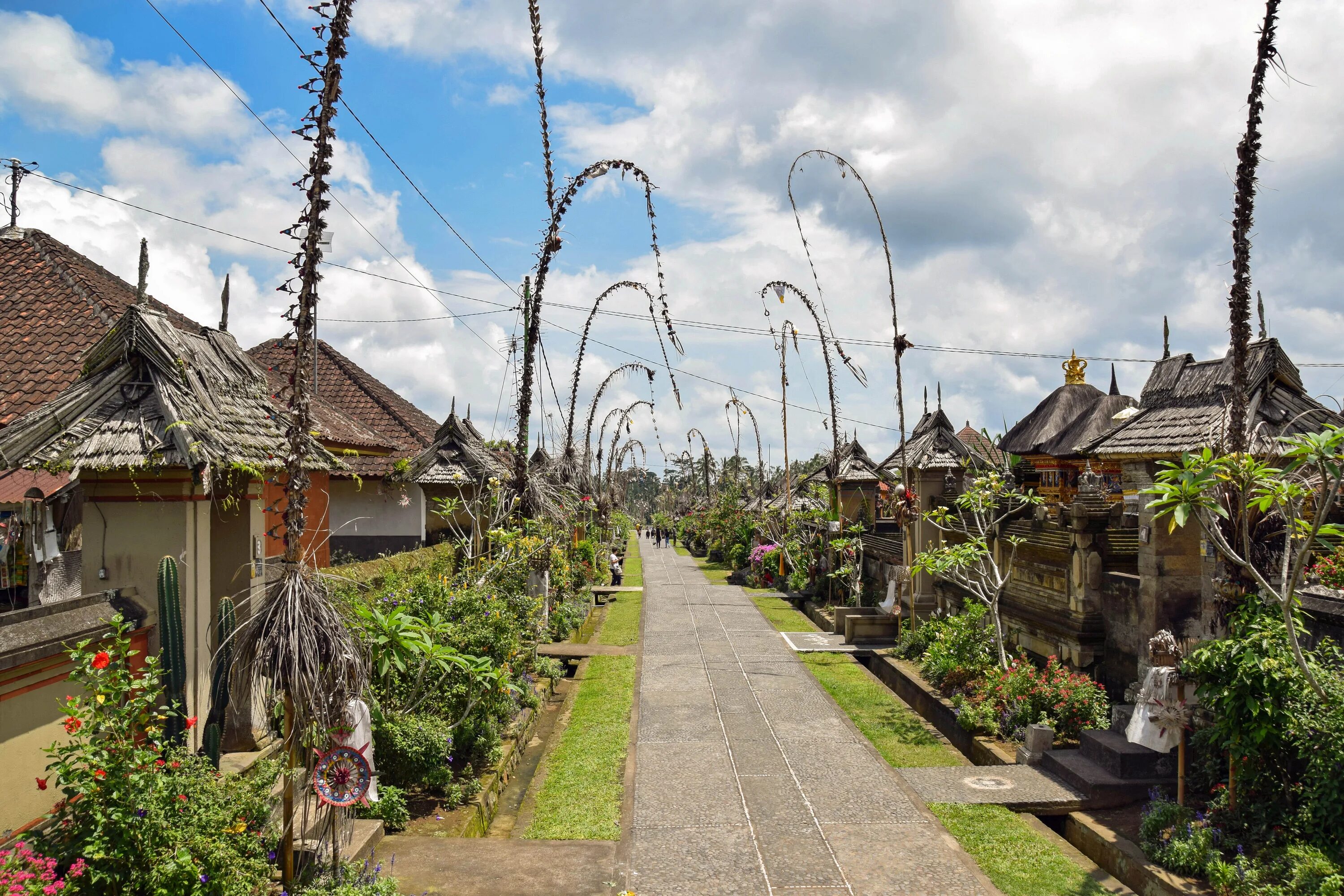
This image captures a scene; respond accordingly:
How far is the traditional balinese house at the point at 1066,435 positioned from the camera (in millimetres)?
19266

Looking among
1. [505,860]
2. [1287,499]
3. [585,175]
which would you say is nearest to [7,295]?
[585,175]

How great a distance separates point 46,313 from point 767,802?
10.4 m

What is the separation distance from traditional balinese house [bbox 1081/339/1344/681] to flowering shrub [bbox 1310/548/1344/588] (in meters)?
0.84

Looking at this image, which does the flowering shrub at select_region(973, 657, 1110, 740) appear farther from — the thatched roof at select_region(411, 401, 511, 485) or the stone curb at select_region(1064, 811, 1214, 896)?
the thatched roof at select_region(411, 401, 511, 485)

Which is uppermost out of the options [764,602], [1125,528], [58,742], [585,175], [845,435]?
[585,175]

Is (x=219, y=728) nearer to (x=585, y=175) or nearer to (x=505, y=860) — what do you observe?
(x=505, y=860)

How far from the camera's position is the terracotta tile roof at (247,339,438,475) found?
1694 centimetres

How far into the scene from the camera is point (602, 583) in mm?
28078

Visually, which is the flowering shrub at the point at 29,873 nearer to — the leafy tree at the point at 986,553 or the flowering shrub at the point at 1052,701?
the flowering shrub at the point at 1052,701

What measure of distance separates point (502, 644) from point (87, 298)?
704cm

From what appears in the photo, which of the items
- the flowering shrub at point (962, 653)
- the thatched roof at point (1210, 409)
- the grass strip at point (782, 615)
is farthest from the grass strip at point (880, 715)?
the thatched roof at point (1210, 409)

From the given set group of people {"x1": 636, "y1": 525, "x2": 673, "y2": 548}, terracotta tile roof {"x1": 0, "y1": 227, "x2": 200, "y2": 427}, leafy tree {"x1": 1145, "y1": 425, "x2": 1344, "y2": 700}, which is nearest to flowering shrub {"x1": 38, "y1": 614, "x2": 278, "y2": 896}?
terracotta tile roof {"x1": 0, "y1": 227, "x2": 200, "y2": 427}

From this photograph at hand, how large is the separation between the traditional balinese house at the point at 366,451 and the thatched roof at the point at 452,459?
0.34 meters

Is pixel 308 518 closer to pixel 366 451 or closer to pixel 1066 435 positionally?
pixel 366 451
